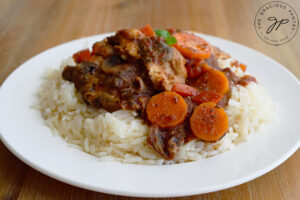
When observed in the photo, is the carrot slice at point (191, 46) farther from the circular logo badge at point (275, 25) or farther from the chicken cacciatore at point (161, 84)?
the circular logo badge at point (275, 25)

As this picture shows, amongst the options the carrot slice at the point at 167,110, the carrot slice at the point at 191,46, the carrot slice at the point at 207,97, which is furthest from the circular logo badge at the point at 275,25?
the carrot slice at the point at 167,110

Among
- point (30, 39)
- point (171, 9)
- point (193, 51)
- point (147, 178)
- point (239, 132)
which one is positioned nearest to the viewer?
point (147, 178)

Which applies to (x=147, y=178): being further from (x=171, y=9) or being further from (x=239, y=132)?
(x=171, y=9)

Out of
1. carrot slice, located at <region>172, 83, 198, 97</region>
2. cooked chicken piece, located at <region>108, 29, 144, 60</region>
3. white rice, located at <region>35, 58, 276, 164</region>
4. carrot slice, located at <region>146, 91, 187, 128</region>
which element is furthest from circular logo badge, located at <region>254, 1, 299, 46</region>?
carrot slice, located at <region>146, 91, 187, 128</region>

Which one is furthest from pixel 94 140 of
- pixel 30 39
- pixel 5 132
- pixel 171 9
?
pixel 171 9

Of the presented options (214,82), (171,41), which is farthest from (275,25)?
(171,41)
